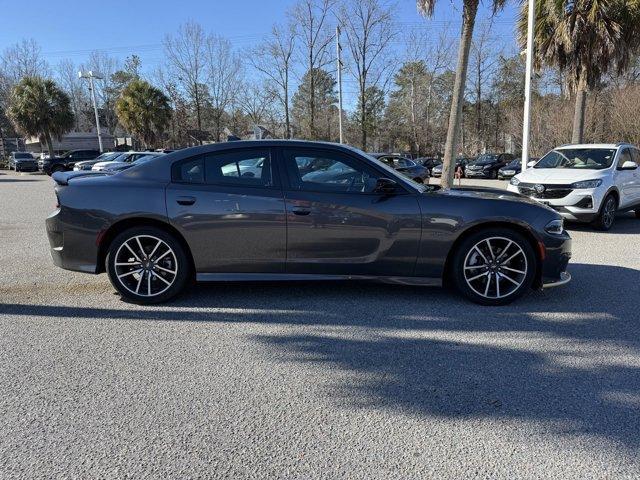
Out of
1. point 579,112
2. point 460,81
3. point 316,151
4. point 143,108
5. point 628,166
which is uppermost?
point 143,108

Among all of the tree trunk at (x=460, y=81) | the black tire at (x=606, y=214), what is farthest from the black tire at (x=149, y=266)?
the tree trunk at (x=460, y=81)

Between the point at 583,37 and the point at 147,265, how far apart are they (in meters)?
16.8

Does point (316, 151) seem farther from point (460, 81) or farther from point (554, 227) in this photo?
point (460, 81)

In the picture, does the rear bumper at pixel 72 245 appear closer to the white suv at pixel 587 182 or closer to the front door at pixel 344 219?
the front door at pixel 344 219

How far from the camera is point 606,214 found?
888cm

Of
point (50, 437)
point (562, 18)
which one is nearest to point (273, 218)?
point (50, 437)

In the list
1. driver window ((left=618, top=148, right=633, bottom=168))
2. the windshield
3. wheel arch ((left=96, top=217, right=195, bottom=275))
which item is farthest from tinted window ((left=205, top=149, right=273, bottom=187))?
driver window ((left=618, top=148, right=633, bottom=168))

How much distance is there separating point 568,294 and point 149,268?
13.9 feet

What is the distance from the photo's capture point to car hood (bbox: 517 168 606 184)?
28.6 ft

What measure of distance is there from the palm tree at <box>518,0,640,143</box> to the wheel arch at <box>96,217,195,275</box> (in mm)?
16045

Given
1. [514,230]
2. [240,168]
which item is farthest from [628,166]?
[240,168]

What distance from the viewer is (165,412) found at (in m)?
2.81

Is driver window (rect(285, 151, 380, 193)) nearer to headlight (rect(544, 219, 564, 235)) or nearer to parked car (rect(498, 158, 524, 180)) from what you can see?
headlight (rect(544, 219, 564, 235))

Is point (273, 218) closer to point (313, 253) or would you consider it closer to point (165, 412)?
point (313, 253)
